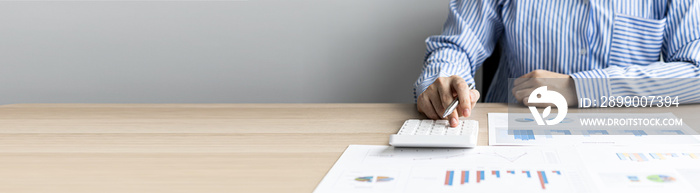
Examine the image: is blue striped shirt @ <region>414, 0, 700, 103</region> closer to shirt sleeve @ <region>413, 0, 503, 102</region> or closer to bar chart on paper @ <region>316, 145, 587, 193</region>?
shirt sleeve @ <region>413, 0, 503, 102</region>

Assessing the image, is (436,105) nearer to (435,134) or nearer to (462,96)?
(462,96)

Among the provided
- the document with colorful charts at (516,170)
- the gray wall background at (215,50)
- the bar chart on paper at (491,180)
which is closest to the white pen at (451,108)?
the document with colorful charts at (516,170)

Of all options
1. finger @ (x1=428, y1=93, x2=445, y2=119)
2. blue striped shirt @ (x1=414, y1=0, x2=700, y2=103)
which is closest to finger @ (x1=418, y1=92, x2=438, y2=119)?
finger @ (x1=428, y1=93, x2=445, y2=119)

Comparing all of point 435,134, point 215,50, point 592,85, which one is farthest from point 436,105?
point 215,50

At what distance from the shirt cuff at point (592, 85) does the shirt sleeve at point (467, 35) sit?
0.26 meters

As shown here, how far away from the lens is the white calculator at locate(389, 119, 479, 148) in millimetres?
602

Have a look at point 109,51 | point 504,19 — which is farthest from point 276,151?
point 109,51

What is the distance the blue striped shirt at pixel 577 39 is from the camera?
1078 millimetres

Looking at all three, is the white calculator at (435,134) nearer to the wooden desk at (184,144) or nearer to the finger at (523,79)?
the wooden desk at (184,144)

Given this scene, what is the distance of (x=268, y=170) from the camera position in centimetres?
53

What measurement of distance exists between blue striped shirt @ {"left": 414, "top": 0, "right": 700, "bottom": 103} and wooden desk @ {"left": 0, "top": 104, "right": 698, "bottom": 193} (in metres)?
0.18

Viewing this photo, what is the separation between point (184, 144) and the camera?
0.66 meters

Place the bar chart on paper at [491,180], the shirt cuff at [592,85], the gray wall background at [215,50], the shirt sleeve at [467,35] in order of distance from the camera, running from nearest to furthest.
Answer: the bar chart on paper at [491,180]
the shirt cuff at [592,85]
the shirt sleeve at [467,35]
the gray wall background at [215,50]

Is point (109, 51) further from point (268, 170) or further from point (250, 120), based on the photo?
point (268, 170)
